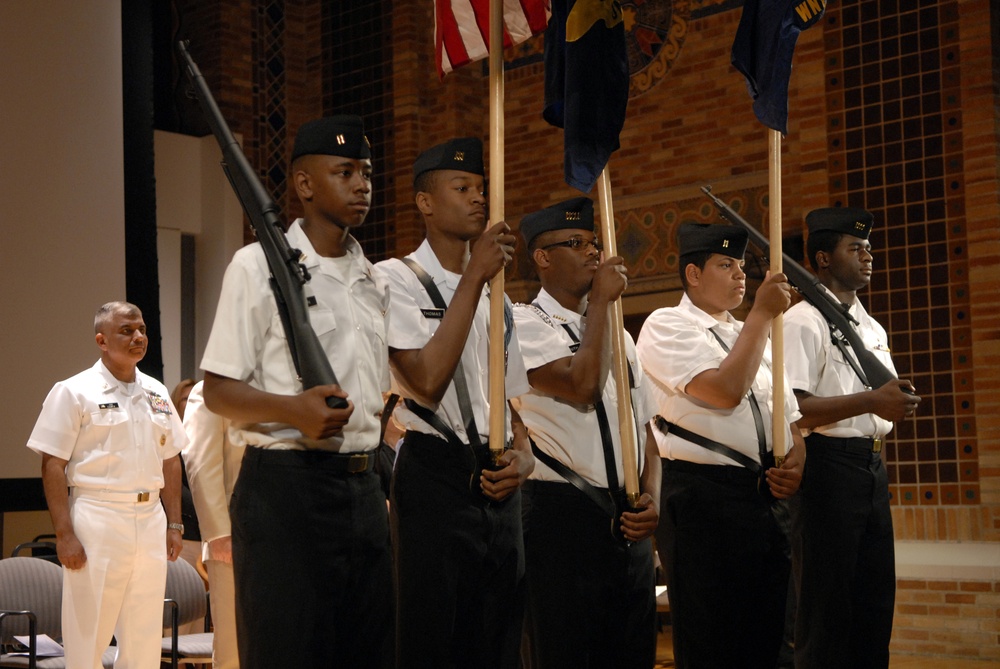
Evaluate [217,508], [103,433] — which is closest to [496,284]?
[217,508]

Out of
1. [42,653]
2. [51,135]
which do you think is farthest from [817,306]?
[51,135]

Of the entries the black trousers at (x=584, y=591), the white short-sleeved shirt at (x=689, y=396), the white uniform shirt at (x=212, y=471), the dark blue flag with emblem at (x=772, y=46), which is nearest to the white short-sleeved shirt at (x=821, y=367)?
the white short-sleeved shirt at (x=689, y=396)

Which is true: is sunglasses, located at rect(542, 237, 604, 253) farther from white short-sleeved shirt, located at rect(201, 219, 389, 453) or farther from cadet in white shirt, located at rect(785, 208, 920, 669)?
cadet in white shirt, located at rect(785, 208, 920, 669)

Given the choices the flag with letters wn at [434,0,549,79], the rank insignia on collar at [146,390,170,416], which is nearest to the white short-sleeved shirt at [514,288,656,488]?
→ the flag with letters wn at [434,0,549,79]

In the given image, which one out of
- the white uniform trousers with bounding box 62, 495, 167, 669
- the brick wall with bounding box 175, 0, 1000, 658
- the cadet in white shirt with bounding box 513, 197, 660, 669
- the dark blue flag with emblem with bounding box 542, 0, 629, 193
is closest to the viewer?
the cadet in white shirt with bounding box 513, 197, 660, 669

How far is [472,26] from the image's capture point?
13.3 ft

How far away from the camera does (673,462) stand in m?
4.08

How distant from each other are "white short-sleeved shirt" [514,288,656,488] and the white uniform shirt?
129 centimetres

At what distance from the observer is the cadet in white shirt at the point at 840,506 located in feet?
14.4

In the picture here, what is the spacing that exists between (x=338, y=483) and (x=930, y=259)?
501cm

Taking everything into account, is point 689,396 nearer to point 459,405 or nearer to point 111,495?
point 459,405

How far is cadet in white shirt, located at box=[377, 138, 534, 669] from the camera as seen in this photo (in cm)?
296

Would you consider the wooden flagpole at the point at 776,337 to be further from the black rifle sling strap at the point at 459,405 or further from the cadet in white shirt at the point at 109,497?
the cadet in white shirt at the point at 109,497

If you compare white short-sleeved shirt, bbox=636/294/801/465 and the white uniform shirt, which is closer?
white short-sleeved shirt, bbox=636/294/801/465
